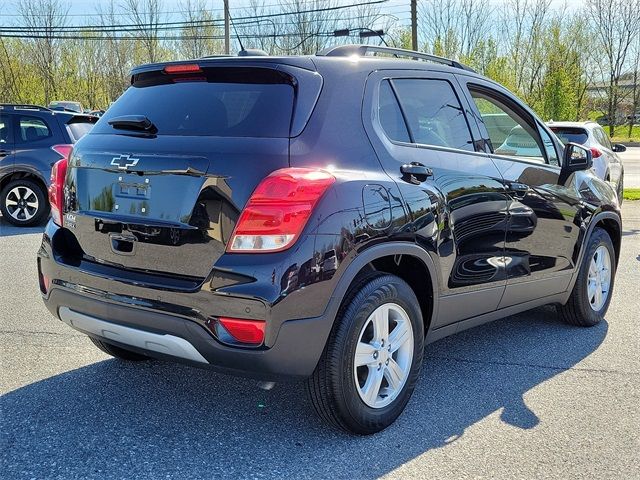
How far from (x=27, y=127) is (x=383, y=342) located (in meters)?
8.36

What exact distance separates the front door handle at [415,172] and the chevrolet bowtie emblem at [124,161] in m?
1.24

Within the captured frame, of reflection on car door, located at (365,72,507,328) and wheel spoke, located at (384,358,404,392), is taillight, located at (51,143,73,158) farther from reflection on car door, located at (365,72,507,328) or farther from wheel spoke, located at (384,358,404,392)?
wheel spoke, located at (384,358,404,392)

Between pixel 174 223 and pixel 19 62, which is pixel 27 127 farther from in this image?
pixel 19 62

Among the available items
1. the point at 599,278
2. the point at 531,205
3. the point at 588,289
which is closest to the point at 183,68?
the point at 531,205

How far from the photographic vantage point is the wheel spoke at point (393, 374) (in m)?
3.19

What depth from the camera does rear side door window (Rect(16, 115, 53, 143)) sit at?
9773 millimetres

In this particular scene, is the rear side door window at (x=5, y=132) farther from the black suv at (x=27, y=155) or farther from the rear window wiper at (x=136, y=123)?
the rear window wiper at (x=136, y=123)

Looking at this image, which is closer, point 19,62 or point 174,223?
point 174,223

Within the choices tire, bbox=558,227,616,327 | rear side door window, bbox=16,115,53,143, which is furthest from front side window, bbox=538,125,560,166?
rear side door window, bbox=16,115,53,143

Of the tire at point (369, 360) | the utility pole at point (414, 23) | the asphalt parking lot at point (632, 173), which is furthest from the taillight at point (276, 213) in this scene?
the utility pole at point (414, 23)

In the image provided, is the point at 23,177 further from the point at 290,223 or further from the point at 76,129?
the point at 290,223

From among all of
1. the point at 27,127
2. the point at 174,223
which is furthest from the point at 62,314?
the point at 27,127

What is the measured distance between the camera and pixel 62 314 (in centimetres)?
321

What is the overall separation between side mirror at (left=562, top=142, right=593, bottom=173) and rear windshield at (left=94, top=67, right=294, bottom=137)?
7.86 ft
